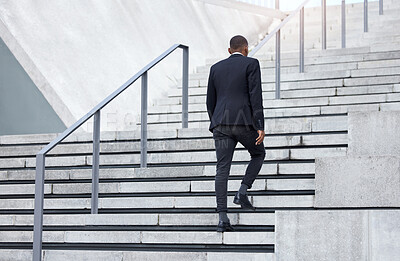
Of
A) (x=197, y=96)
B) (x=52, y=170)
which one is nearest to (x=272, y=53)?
(x=197, y=96)

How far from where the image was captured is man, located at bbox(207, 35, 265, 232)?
6.00 meters

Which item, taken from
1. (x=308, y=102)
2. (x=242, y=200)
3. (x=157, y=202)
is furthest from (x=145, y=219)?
(x=308, y=102)

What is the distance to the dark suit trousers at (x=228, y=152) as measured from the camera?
5984 millimetres

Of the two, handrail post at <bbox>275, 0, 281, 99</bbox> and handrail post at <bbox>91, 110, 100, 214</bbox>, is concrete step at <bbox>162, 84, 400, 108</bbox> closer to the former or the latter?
handrail post at <bbox>275, 0, 281, 99</bbox>

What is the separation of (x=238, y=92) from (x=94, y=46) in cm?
477

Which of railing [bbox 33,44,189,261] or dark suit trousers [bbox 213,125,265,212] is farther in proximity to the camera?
railing [bbox 33,44,189,261]

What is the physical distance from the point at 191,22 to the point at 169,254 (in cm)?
738

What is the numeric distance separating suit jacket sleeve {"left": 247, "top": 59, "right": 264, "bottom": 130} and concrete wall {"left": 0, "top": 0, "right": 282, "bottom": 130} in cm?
192

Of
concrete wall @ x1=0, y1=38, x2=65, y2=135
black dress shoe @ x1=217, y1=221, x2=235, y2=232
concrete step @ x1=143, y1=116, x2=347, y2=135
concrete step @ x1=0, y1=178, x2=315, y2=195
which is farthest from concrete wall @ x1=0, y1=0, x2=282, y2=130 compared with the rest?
black dress shoe @ x1=217, y1=221, x2=235, y2=232

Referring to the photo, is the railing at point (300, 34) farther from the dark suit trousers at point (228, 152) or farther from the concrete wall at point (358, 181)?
the concrete wall at point (358, 181)

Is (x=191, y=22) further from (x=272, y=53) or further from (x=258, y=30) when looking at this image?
(x=272, y=53)

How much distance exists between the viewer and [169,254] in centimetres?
601

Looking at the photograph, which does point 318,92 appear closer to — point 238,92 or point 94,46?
point 238,92

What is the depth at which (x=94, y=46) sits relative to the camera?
10.5m
